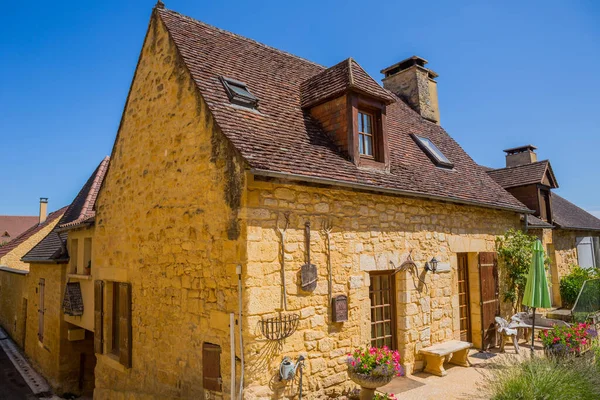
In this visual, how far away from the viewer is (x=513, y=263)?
375 inches

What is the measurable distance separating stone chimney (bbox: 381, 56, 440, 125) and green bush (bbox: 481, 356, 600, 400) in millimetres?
8289

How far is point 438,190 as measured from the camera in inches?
304

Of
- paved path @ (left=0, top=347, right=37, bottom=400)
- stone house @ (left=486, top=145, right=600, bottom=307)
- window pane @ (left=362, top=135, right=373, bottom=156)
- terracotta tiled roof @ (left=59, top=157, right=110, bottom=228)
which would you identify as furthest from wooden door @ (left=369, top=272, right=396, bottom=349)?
paved path @ (left=0, top=347, right=37, bottom=400)

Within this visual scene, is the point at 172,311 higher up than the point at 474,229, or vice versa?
the point at 474,229

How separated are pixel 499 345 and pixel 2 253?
72.9 feet

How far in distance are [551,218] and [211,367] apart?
38.9 ft

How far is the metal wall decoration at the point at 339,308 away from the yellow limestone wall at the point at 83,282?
6.48 m

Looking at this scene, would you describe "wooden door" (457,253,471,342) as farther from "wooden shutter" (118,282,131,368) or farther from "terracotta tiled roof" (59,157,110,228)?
"terracotta tiled roof" (59,157,110,228)

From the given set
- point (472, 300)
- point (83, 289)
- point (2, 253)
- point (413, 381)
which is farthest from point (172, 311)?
point (2, 253)

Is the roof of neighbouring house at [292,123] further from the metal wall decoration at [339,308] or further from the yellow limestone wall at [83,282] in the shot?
the yellow limestone wall at [83,282]

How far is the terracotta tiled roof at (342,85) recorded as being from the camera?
6840mm

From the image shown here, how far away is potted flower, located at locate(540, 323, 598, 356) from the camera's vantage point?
6637 millimetres

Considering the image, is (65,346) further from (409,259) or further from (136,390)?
(409,259)

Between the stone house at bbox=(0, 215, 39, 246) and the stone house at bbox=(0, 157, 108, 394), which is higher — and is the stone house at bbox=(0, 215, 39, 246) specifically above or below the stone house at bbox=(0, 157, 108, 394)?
above
